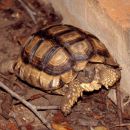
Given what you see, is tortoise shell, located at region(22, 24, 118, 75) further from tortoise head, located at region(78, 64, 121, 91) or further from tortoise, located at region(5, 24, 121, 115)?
tortoise head, located at region(78, 64, 121, 91)

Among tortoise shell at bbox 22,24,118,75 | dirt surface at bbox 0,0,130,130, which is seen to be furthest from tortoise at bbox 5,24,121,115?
dirt surface at bbox 0,0,130,130

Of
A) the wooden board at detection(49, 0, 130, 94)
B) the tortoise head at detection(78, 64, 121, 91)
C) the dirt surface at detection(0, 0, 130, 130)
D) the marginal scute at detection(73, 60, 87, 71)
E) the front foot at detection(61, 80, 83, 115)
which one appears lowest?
the dirt surface at detection(0, 0, 130, 130)

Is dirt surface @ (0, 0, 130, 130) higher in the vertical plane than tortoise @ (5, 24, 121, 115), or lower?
lower

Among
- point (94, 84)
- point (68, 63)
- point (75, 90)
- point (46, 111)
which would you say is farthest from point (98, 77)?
point (46, 111)

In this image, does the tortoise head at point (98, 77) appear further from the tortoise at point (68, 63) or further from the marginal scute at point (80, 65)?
the marginal scute at point (80, 65)

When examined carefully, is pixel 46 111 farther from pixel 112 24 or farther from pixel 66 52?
pixel 112 24

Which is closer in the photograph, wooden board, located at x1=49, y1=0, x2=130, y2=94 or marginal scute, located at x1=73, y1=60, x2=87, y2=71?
wooden board, located at x1=49, y1=0, x2=130, y2=94

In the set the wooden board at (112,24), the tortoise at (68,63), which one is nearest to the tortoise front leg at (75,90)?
the tortoise at (68,63)
